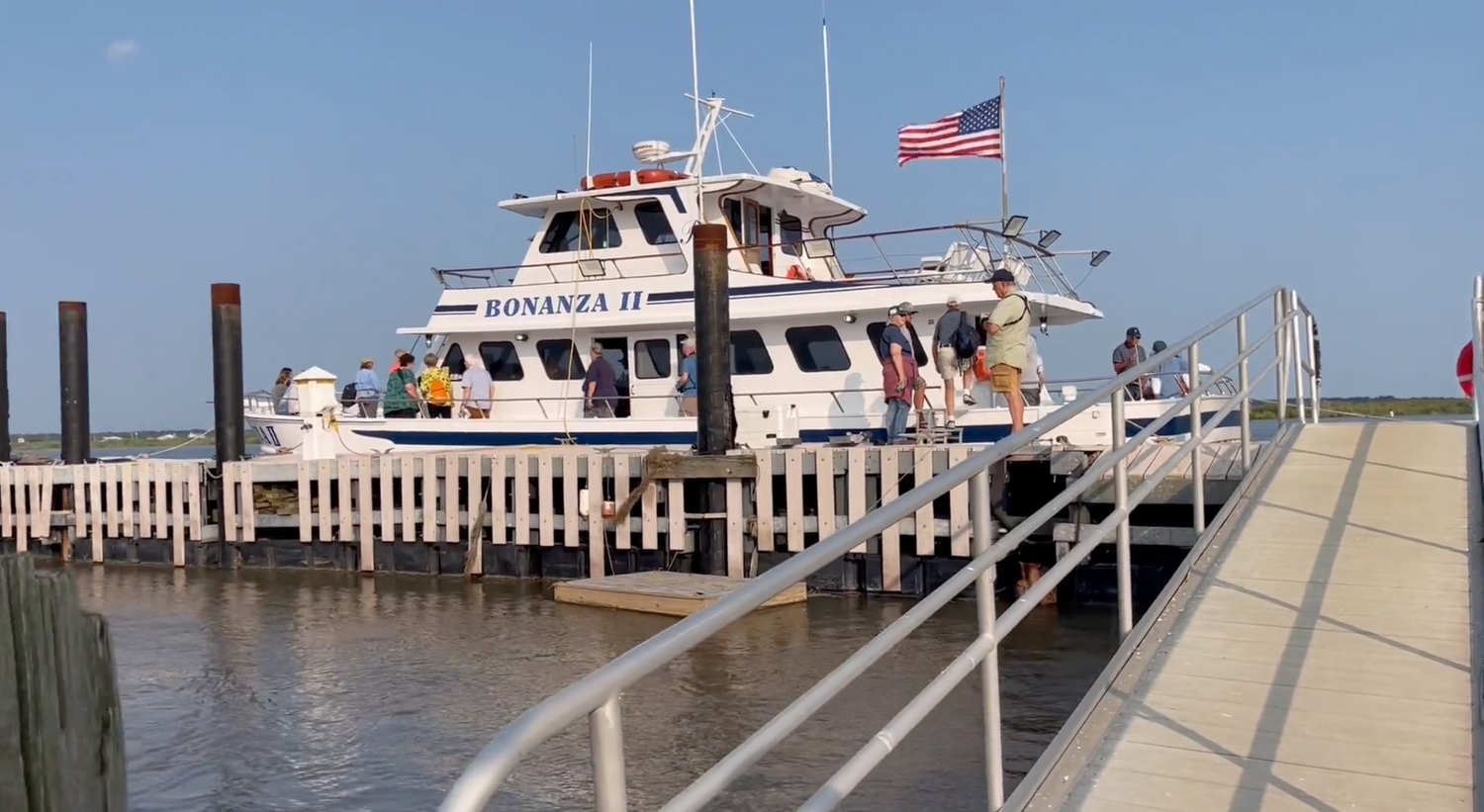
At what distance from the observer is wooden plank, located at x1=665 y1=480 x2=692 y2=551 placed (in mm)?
13000

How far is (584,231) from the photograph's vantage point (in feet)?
58.0

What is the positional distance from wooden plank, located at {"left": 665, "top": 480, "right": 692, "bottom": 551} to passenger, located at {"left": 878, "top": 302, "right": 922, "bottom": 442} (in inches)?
91.2

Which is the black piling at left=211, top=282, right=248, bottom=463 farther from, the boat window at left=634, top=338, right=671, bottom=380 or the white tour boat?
the boat window at left=634, top=338, right=671, bottom=380

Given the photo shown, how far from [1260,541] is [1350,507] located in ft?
2.72

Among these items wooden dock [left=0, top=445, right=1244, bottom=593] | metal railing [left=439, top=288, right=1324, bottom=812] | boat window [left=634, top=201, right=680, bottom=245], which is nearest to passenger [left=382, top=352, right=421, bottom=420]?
wooden dock [left=0, top=445, right=1244, bottom=593]

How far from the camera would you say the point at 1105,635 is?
988 centimetres

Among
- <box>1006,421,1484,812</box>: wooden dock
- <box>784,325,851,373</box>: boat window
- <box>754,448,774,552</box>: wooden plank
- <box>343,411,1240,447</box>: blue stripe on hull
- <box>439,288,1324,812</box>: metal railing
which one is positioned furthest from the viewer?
<box>784,325,851,373</box>: boat window

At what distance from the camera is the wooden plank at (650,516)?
1320 centimetres

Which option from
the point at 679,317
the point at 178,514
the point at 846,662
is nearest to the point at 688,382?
the point at 679,317

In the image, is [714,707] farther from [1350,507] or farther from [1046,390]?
[1046,390]

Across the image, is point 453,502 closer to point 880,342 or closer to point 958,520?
point 880,342

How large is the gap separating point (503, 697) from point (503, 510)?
5755mm

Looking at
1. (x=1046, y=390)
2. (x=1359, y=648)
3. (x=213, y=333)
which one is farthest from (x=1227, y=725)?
(x=213, y=333)

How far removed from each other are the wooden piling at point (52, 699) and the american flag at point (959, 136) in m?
13.5
